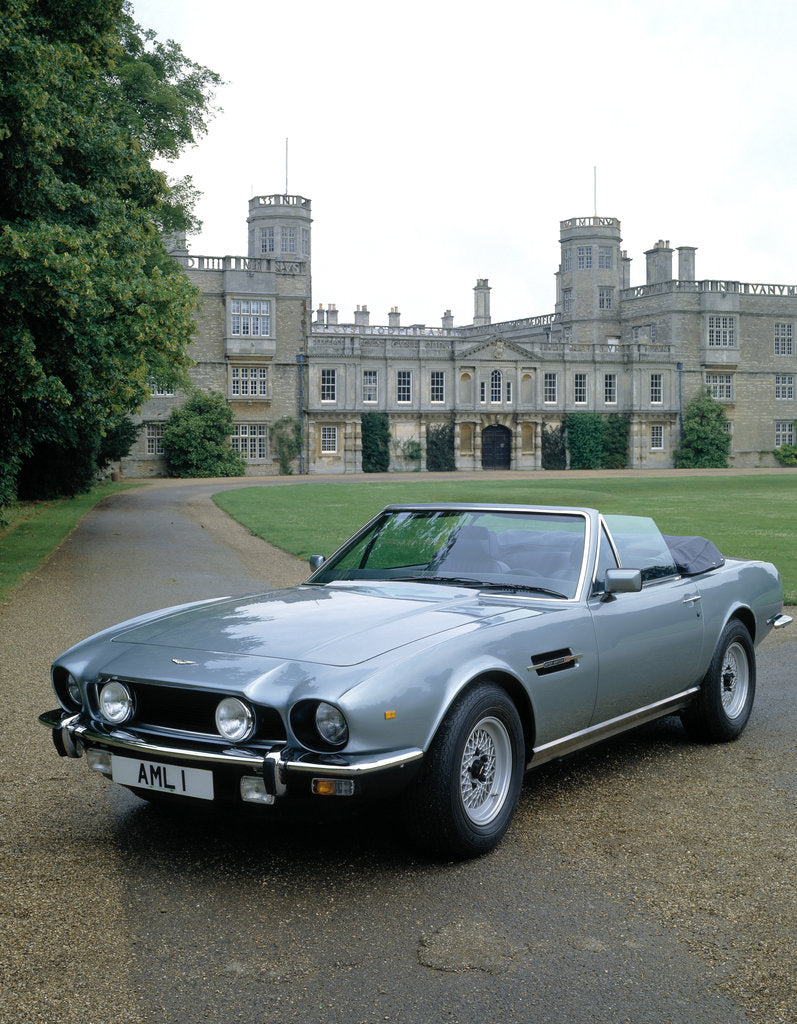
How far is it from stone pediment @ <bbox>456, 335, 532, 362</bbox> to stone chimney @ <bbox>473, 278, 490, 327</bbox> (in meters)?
21.1

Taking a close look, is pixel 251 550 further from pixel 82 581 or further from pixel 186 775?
pixel 186 775

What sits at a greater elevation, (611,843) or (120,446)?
(120,446)

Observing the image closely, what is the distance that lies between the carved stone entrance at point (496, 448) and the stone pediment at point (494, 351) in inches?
183

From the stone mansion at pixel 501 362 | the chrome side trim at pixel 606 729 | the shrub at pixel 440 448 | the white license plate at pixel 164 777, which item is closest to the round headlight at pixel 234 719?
the white license plate at pixel 164 777

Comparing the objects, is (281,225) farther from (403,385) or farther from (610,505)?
(610,505)

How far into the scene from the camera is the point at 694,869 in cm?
418

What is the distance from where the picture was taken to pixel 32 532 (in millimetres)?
20531

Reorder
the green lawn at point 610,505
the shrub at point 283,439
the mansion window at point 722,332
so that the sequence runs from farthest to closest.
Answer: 1. the mansion window at point 722,332
2. the shrub at point 283,439
3. the green lawn at point 610,505

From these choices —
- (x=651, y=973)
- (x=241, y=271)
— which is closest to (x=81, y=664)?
(x=651, y=973)

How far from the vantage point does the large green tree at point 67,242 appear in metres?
12.6

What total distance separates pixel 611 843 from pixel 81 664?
2479 millimetres

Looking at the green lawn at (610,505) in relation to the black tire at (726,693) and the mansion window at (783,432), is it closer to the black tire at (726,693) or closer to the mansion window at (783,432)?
the black tire at (726,693)

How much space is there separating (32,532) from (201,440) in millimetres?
35780

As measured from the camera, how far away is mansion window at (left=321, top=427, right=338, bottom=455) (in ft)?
205
